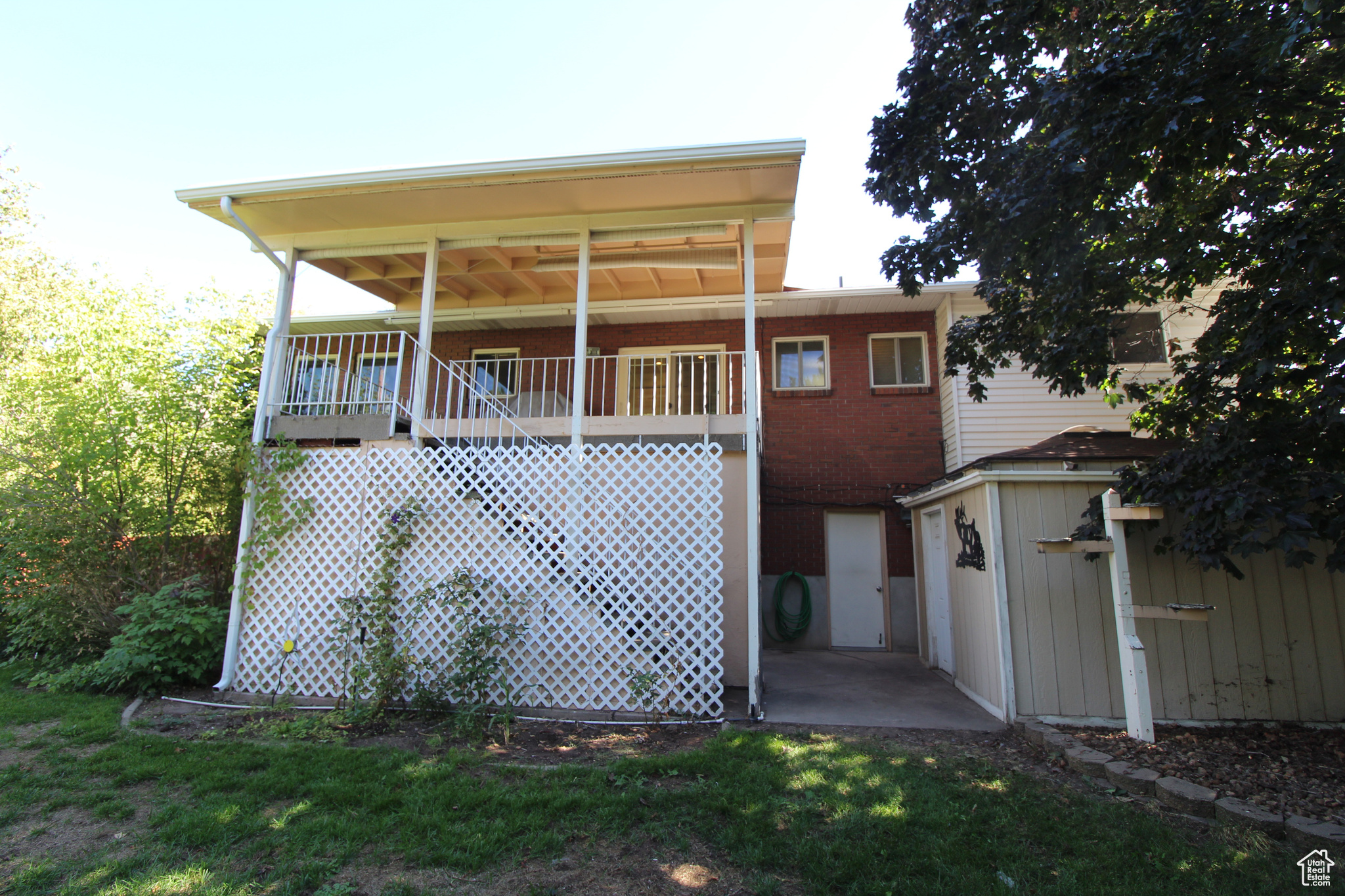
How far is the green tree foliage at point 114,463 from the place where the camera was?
5918mm

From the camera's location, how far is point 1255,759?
3.98 m

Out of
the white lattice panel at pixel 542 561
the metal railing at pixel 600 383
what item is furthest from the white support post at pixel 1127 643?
the metal railing at pixel 600 383

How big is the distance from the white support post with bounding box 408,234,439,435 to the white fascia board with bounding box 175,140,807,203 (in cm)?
85

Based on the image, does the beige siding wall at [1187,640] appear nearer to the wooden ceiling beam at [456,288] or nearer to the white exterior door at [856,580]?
the white exterior door at [856,580]

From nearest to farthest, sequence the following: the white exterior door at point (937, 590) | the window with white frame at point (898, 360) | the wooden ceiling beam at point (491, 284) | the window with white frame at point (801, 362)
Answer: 1. the white exterior door at point (937, 590)
2. the wooden ceiling beam at point (491, 284)
3. the window with white frame at point (898, 360)
4. the window with white frame at point (801, 362)

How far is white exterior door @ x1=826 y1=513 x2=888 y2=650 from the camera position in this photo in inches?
357

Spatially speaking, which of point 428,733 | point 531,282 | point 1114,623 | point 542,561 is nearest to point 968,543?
point 1114,623

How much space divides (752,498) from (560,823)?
311 cm

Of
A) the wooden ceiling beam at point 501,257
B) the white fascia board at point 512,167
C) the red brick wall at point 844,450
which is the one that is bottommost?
the red brick wall at point 844,450

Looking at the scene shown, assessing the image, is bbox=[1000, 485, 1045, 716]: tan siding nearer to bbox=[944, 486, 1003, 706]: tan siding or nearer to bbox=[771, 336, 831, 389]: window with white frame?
bbox=[944, 486, 1003, 706]: tan siding

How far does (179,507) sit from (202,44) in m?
6.59

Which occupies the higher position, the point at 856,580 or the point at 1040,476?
the point at 1040,476

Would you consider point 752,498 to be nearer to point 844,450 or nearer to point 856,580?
point 844,450
